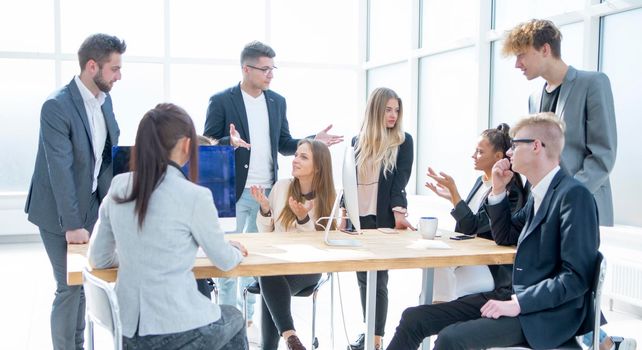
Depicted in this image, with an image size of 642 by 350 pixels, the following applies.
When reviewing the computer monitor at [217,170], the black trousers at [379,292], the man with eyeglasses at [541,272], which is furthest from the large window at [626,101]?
the computer monitor at [217,170]

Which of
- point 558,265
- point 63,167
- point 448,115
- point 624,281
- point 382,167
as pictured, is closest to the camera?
point 558,265

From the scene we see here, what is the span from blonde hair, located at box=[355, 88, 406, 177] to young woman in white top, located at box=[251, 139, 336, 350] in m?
0.34

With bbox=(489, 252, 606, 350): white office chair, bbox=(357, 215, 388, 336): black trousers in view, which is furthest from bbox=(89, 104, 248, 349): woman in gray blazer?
bbox=(357, 215, 388, 336): black trousers

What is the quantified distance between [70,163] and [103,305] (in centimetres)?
97

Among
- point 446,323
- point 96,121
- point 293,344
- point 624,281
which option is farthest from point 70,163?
point 624,281

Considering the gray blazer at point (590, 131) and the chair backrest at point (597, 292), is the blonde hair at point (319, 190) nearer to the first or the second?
the gray blazer at point (590, 131)

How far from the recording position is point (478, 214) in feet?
9.17

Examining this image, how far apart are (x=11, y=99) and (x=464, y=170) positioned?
17.4ft

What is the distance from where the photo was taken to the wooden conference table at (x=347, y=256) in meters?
2.12

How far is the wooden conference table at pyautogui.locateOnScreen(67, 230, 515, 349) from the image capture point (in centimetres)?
212

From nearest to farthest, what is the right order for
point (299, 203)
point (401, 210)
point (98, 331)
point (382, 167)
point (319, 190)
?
point (299, 203) < point (319, 190) < point (401, 210) < point (382, 167) < point (98, 331)

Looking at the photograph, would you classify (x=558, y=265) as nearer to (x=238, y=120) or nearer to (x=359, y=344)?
(x=359, y=344)

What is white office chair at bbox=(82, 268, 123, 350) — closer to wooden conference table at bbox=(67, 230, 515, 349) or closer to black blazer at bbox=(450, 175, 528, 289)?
wooden conference table at bbox=(67, 230, 515, 349)

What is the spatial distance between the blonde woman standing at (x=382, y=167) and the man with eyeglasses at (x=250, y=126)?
0.77 ft
